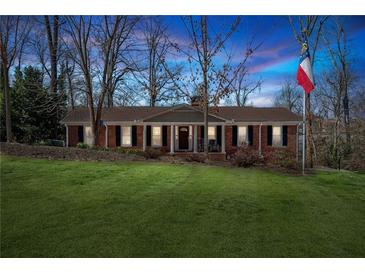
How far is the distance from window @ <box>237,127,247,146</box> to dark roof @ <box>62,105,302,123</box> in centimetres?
42

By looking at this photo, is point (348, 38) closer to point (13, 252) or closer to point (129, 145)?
point (129, 145)

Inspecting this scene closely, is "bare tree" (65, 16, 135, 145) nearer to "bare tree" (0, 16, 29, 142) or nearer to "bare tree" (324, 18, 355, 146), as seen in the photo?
"bare tree" (0, 16, 29, 142)

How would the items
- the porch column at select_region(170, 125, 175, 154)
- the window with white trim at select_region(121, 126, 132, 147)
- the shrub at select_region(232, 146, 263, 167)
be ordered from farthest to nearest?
the porch column at select_region(170, 125, 175, 154) < the shrub at select_region(232, 146, 263, 167) < the window with white trim at select_region(121, 126, 132, 147)

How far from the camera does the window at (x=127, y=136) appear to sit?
520 centimetres

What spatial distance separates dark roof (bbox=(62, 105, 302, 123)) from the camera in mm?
4791

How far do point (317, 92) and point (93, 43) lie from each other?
3614 millimetres

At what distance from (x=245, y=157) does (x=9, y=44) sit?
4.43 metres

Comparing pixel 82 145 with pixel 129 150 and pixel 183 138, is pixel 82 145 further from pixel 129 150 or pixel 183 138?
pixel 183 138

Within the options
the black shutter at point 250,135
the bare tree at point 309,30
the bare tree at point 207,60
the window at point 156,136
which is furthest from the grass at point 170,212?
the bare tree at point 309,30

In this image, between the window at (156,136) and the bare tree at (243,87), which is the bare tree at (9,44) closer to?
the window at (156,136)

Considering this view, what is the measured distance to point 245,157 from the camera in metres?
5.70

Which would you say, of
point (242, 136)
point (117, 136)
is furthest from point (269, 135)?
point (117, 136)

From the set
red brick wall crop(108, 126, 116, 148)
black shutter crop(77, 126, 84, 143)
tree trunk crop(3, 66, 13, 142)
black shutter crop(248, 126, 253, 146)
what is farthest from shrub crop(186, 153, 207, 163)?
tree trunk crop(3, 66, 13, 142)

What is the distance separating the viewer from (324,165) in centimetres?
536
